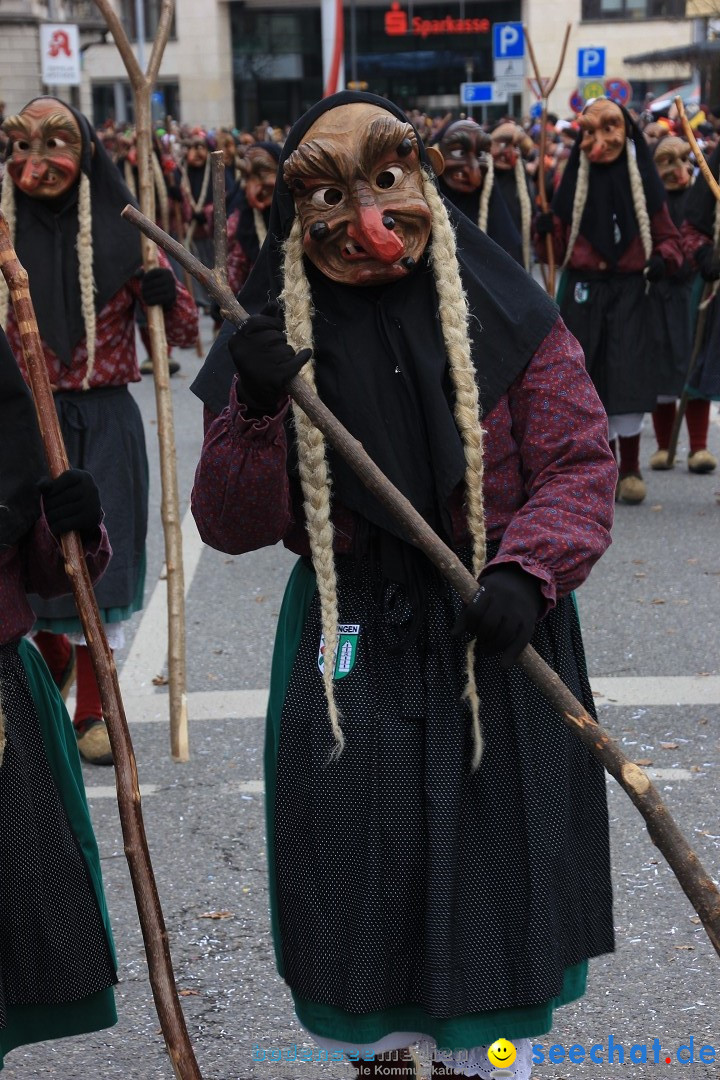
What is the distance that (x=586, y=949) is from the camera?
2654 millimetres

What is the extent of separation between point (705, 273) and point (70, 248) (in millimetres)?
4264

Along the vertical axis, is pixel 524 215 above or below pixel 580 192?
below

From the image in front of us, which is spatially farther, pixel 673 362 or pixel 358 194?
pixel 673 362

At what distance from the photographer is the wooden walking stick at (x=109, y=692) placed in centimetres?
250

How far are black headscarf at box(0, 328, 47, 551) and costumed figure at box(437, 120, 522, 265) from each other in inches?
205

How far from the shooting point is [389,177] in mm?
2523

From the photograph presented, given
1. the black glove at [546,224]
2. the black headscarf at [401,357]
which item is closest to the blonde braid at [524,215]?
the black glove at [546,224]

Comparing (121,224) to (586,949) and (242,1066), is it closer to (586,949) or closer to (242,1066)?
(242,1066)

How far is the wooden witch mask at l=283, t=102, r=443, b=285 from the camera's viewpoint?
2.48m

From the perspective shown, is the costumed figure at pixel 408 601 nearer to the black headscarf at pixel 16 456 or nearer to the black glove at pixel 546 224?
the black headscarf at pixel 16 456

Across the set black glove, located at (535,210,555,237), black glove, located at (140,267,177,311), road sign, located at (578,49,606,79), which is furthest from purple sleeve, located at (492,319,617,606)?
road sign, located at (578,49,606,79)

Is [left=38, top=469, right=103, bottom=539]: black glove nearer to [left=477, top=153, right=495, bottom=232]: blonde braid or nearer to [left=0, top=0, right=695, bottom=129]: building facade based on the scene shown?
[left=477, top=153, right=495, bottom=232]: blonde braid

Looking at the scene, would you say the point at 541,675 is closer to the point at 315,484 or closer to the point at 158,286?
the point at 315,484

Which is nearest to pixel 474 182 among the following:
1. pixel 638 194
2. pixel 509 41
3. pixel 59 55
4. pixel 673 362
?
pixel 638 194
